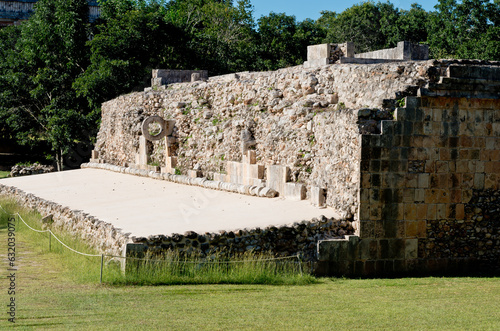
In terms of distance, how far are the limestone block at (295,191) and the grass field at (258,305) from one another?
3101 mm

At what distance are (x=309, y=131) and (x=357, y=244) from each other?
3434mm

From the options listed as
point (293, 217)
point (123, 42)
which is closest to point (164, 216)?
point (293, 217)

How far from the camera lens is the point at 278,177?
14.9 metres

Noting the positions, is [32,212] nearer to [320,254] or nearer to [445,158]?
[320,254]

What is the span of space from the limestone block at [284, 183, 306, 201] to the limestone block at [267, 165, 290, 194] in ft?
0.77

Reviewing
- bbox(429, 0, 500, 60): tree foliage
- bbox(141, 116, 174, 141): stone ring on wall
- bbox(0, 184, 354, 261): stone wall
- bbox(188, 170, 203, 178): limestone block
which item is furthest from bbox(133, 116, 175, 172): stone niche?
bbox(429, 0, 500, 60): tree foliage

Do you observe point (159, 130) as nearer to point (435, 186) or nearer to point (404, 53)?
point (404, 53)

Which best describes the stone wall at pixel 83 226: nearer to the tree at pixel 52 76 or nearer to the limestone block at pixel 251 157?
the limestone block at pixel 251 157

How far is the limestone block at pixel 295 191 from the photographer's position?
13.9m

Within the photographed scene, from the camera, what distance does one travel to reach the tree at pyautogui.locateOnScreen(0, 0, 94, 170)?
31484 millimetres

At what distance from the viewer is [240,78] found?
1861cm

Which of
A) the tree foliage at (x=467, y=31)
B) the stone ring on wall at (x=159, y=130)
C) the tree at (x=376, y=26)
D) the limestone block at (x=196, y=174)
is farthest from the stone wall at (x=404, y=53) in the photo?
the tree at (x=376, y=26)

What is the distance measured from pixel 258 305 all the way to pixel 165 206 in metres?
6.42

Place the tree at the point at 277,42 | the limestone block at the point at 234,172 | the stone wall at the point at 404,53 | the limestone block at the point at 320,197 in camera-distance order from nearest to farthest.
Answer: the limestone block at the point at 320,197 → the stone wall at the point at 404,53 → the limestone block at the point at 234,172 → the tree at the point at 277,42
